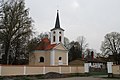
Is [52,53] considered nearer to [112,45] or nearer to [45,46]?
[45,46]

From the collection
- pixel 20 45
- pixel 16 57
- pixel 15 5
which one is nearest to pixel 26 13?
pixel 15 5

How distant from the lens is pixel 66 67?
38.9m

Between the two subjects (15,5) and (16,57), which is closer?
(15,5)

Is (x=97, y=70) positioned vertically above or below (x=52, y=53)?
below

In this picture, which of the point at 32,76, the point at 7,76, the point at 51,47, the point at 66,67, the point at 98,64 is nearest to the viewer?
the point at 7,76

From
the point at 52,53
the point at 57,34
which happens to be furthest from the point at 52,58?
the point at 57,34

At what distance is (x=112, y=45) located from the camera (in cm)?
6569

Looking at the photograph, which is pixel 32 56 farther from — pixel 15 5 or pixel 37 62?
pixel 15 5

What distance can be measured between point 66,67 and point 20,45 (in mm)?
9680

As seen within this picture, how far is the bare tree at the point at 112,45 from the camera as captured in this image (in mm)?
64938

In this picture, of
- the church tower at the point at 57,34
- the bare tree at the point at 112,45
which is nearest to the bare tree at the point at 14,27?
the church tower at the point at 57,34

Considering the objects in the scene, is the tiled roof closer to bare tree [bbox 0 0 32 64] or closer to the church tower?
the church tower

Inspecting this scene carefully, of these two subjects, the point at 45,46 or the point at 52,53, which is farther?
the point at 45,46

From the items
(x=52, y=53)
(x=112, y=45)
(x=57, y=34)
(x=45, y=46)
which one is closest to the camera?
(x=52, y=53)
